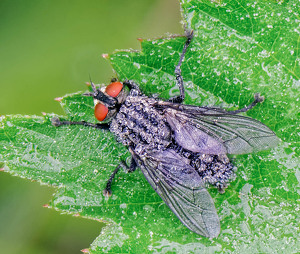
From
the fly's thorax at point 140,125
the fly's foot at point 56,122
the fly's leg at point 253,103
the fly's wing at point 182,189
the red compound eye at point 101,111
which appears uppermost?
the fly's foot at point 56,122

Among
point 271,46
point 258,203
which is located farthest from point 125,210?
point 271,46

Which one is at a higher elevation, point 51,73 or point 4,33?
point 4,33

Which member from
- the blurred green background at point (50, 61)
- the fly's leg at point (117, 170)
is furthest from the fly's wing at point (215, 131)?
the blurred green background at point (50, 61)

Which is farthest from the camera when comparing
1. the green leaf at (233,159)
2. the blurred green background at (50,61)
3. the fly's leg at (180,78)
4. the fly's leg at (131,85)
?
the blurred green background at (50,61)

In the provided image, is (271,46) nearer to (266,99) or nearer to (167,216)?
(266,99)

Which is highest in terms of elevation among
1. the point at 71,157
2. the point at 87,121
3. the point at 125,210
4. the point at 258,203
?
the point at 87,121

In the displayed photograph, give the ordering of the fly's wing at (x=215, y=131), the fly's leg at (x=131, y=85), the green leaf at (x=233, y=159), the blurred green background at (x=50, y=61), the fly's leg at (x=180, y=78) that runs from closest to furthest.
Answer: the fly's wing at (x=215, y=131) → the green leaf at (x=233, y=159) → the fly's leg at (x=180, y=78) → the fly's leg at (x=131, y=85) → the blurred green background at (x=50, y=61)

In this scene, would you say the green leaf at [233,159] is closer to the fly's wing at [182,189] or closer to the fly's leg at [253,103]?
the fly's leg at [253,103]

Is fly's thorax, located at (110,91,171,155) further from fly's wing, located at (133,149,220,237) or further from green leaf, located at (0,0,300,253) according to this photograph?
green leaf, located at (0,0,300,253)
